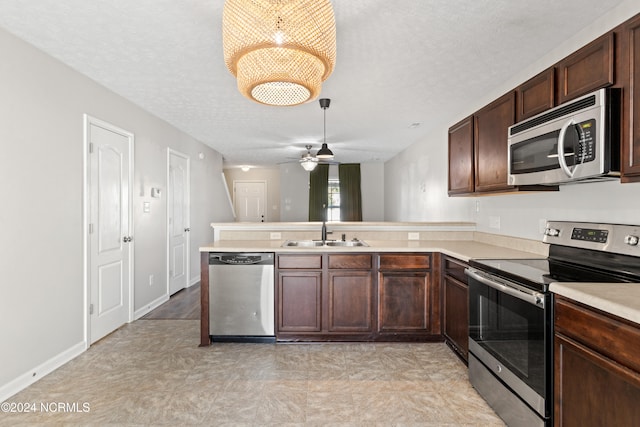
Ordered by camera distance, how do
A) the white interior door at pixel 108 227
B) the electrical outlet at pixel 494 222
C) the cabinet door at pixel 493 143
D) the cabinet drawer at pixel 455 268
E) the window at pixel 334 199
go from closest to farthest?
the cabinet door at pixel 493 143
the cabinet drawer at pixel 455 268
the white interior door at pixel 108 227
the electrical outlet at pixel 494 222
the window at pixel 334 199

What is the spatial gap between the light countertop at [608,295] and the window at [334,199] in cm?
747

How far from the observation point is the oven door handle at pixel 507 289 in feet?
5.29

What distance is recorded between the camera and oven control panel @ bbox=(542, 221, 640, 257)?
70.0 inches

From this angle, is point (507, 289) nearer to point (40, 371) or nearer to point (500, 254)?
point (500, 254)

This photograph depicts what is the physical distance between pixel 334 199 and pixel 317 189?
0.53m

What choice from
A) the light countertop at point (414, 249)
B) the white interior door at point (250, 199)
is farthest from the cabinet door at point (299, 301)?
the white interior door at point (250, 199)

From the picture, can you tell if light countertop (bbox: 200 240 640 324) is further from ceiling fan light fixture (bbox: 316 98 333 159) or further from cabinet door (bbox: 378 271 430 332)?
ceiling fan light fixture (bbox: 316 98 333 159)

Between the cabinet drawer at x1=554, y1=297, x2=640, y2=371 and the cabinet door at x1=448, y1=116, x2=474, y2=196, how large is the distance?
160 cm

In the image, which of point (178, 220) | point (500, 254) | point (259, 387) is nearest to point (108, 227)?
point (178, 220)

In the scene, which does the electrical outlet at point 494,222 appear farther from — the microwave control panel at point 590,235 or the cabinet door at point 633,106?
the cabinet door at point 633,106

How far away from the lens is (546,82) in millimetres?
2074

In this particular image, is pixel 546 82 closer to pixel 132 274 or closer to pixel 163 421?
pixel 163 421

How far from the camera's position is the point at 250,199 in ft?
32.2

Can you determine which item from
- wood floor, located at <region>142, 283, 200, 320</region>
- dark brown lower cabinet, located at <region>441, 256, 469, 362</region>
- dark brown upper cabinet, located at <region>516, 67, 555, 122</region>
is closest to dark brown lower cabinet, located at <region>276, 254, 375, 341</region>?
dark brown lower cabinet, located at <region>441, 256, 469, 362</region>
